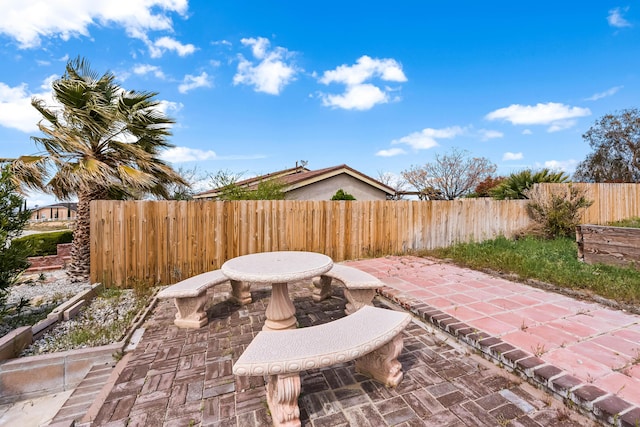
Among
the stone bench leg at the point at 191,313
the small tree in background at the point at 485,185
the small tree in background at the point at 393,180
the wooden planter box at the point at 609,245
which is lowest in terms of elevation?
the stone bench leg at the point at 191,313

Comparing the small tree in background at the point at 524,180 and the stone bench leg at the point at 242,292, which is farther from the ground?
the small tree in background at the point at 524,180

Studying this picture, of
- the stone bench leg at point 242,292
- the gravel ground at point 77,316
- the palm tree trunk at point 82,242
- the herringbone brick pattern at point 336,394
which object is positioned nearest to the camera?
the herringbone brick pattern at point 336,394

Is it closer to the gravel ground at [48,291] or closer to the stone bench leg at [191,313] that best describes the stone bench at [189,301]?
the stone bench leg at [191,313]

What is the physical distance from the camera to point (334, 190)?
501 inches

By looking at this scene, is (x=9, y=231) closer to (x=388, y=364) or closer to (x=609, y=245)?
(x=388, y=364)

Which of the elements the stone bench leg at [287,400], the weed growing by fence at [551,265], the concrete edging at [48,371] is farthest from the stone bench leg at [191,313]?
the weed growing by fence at [551,265]

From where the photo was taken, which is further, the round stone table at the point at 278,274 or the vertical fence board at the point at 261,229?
the vertical fence board at the point at 261,229

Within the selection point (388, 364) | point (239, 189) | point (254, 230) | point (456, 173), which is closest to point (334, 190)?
point (239, 189)

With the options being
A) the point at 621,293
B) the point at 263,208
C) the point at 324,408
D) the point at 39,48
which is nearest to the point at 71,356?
the point at 324,408

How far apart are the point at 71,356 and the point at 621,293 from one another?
276 inches

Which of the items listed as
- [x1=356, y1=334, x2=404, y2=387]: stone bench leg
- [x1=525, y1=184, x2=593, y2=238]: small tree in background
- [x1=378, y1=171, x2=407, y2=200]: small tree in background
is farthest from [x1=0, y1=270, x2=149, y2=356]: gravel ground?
[x1=378, y1=171, x2=407, y2=200]: small tree in background

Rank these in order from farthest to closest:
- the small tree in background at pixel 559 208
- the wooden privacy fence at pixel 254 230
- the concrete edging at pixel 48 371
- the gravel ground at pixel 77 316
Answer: the small tree in background at pixel 559 208 < the wooden privacy fence at pixel 254 230 < the gravel ground at pixel 77 316 < the concrete edging at pixel 48 371

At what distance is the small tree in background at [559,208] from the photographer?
8.06 m

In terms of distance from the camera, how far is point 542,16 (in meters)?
8.02
